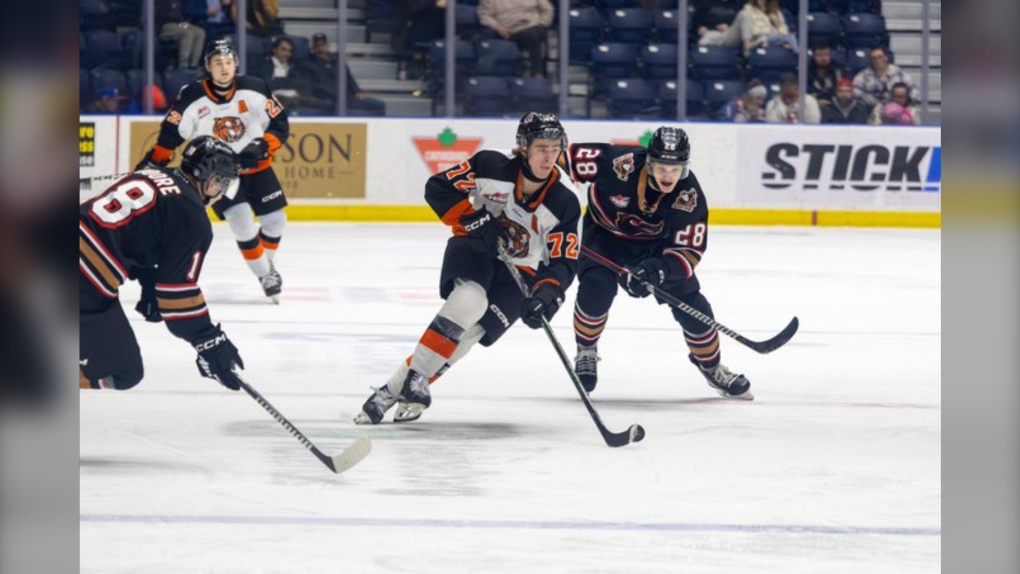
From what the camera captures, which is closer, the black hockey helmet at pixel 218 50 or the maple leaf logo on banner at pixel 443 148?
the black hockey helmet at pixel 218 50

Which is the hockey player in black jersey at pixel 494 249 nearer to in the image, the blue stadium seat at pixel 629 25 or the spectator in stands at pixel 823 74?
the blue stadium seat at pixel 629 25

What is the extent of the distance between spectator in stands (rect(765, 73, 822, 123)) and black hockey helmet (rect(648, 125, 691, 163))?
269 inches

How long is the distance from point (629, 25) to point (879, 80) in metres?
1.84

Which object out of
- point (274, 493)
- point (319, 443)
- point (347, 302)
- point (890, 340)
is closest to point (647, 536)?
point (274, 493)

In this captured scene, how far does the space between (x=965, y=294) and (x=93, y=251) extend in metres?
2.71

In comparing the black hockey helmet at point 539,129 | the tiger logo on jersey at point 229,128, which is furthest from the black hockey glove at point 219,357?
the tiger logo on jersey at point 229,128

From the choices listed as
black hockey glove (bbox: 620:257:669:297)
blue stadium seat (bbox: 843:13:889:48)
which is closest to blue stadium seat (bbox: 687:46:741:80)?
blue stadium seat (bbox: 843:13:889:48)

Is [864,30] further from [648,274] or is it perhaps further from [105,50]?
[648,274]

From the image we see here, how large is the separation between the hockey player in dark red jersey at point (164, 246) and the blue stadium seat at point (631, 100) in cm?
770

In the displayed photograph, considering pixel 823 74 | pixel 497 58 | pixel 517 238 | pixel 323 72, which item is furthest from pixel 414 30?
pixel 517 238

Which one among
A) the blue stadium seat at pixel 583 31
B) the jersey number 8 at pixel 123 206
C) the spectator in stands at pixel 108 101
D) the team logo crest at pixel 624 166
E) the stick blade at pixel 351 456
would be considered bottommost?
the stick blade at pixel 351 456

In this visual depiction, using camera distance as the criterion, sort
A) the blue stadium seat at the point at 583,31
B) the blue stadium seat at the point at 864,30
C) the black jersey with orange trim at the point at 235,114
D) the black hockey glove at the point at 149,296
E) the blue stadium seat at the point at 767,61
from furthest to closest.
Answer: the blue stadium seat at the point at 864,30 → the blue stadium seat at the point at 767,61 → the blue stadium seat at the point at 583,31 → the black jersey with orange trim at the point at 235,114 → the black hockey glove at the point at 149,296

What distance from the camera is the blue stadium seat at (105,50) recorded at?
34.1ft

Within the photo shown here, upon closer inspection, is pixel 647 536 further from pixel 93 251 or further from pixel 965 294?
pixel 965 294
